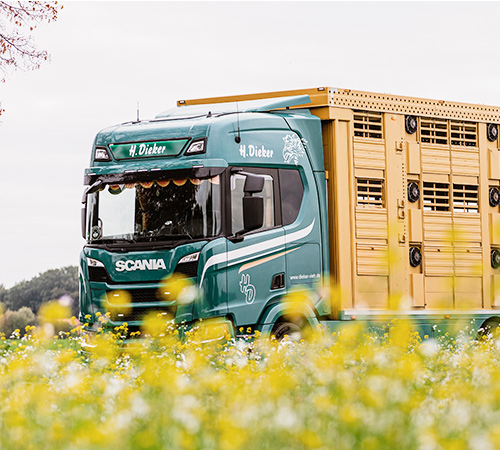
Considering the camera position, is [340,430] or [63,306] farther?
[63,306]

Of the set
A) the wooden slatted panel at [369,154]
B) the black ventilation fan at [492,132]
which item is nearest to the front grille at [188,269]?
the wooden slatted panel at [369,154]

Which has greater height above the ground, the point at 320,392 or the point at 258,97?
the point at 258,97

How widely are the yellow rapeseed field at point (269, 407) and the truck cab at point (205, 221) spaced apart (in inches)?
149

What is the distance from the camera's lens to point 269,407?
584cm

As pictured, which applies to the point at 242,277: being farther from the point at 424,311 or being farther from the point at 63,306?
the point at 63,306

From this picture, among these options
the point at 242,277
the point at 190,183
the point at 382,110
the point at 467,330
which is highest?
the point at 382,110

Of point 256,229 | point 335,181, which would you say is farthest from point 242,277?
point 335,181

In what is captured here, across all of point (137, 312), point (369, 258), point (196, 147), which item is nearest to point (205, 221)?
point (196, 147)

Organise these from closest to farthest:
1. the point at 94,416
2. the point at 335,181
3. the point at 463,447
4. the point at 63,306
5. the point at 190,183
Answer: the point at 463,447
the point at 94,416
the point at 63,306
the point at 190,183
the point at 335,181

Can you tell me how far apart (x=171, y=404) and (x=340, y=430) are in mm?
1120

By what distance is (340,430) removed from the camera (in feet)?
17.8

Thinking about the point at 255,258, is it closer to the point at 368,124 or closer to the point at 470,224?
the point at 368,124

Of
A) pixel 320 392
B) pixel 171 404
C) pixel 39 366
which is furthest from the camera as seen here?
pixel 39 366

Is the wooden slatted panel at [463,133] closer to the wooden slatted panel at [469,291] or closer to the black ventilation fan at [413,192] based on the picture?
the black ventilation fan at [413,192]
